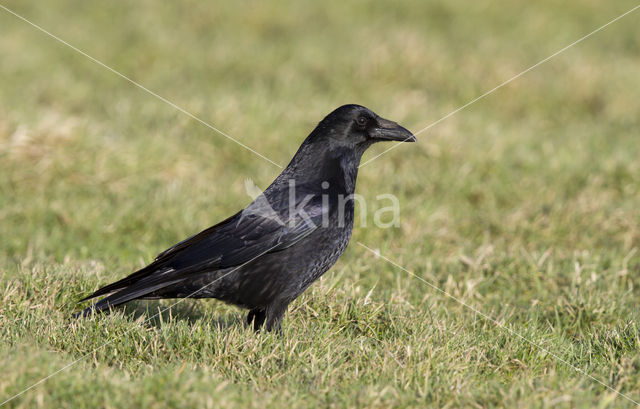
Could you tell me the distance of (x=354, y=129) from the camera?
13.9 ft

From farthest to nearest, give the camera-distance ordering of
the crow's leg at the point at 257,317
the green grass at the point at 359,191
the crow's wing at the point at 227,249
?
the crow's leg at the point at 257,317 → the crow's wing at the point at 227,249 → the green grass at the point at 359,191

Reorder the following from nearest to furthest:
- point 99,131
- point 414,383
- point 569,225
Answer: point 414,383 < point 569,225 < point 99,131

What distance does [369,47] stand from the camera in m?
9.60

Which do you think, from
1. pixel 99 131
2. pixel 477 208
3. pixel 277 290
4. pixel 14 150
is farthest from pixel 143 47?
pixel 277 290

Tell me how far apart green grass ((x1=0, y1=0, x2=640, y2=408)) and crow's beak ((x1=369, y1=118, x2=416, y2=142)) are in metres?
0.92

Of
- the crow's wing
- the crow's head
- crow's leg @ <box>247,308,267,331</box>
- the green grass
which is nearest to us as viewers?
the green grass

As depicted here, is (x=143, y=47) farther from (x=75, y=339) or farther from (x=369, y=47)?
(x=75, y=339)

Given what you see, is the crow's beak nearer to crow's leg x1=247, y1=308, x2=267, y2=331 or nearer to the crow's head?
the crow's head

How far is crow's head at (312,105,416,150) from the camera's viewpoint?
13.7 feet

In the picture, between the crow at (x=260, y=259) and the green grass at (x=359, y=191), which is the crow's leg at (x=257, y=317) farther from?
the green grass at (x=359, y=191)

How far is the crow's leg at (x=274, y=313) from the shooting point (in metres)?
3.79

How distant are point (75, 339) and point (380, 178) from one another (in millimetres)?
3731

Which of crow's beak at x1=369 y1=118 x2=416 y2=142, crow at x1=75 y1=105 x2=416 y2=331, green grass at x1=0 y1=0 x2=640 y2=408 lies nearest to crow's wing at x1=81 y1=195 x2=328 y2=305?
crow at x1=75 y1=105 x2=416 y2=331

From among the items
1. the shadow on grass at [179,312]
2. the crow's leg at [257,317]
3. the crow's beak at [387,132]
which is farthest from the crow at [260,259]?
the crow's beak at [387,132]
